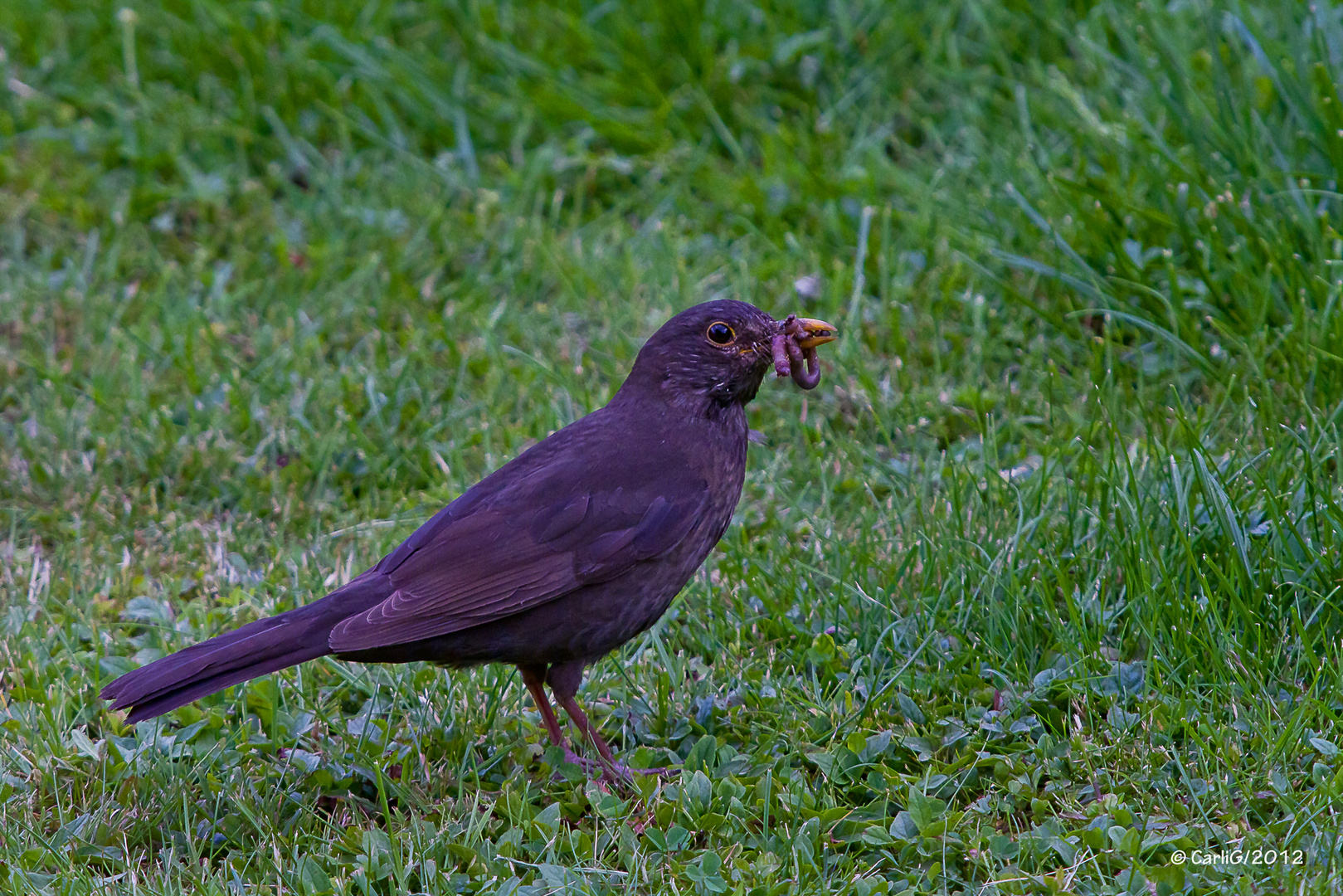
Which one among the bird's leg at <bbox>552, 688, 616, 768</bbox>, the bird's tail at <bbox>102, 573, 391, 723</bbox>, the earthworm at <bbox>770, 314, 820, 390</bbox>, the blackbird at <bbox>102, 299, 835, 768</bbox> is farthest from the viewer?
the earthworm at <bbox>770, 314, 820, 390</bbox>

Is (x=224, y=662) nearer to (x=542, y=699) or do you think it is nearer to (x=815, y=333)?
(x=542, y=699)

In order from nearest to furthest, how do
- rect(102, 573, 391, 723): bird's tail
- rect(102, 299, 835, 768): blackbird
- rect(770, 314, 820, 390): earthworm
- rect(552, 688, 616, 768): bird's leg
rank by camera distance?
rect(102, 573, 391, 723): bird's tail
rect(102, 299, 835, 768): blackbird
rect(552, 688, 616, 768): bird's leg
rect(770, 314, 820, 390): earthworm

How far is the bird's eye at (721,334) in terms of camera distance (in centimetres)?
406

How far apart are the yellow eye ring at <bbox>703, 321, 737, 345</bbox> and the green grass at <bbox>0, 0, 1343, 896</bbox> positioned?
672 mm

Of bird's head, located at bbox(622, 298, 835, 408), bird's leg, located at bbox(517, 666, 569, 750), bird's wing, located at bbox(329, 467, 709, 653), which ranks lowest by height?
bird's leg, located at bbox(517, 666, 569, 750)

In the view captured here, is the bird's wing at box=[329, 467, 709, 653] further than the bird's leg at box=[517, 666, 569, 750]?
No

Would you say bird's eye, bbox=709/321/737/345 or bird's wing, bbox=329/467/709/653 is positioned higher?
bird's eye, bbox=709/321/737/345

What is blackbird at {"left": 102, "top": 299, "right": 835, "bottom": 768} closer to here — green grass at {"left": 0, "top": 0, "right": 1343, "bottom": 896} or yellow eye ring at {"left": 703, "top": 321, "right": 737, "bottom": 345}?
yellow eye ring at {"left": 703, "top": 321, "right": 737, "bottom": 345}

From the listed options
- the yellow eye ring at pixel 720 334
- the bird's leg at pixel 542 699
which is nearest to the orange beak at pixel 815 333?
the yellow eye ring at pixel 720 334

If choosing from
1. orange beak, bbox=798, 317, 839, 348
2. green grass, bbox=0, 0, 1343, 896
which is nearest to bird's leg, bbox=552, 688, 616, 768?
green grass, bbox=0, 0, 1343, 896

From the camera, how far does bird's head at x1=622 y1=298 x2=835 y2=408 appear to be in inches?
160

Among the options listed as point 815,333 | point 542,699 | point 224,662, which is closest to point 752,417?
point 815,333

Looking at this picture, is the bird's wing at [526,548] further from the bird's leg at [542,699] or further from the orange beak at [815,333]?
the orange beak at [815,333]

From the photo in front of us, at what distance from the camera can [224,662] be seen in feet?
11.4
